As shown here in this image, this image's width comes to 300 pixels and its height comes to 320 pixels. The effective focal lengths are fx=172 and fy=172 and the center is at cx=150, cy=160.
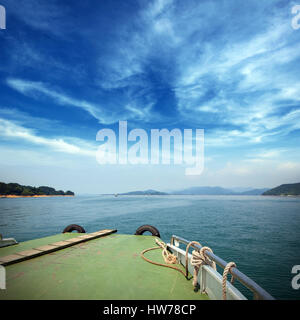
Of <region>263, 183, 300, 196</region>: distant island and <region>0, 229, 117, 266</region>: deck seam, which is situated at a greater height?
<region>0, 229, 117, 266</region>: deck seam

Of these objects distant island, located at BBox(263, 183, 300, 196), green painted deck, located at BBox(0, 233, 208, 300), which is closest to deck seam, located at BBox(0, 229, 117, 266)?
green painted deck, located at BBox(0, 233, 208, 300)

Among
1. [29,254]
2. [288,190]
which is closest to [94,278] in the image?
[29,254]

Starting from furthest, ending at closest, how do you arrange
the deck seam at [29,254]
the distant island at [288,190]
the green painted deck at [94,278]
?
1. the distant island at [288,190]
2. the deck seam at [29,254]
3. the green painted deck at [94,278]

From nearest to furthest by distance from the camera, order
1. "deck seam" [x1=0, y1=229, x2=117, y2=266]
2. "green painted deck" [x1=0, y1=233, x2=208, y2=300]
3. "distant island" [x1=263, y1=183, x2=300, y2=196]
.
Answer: "green painted deck" [x1=0, y1=233, x2=208, y2=300] → "deck seam" [x1=0, y1=229, x2=117, y2=266] → "distant island" [x1=263, y1=183, x2=300, y2=196]

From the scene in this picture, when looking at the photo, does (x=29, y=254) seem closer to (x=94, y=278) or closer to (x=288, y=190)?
(x=94, y=278)

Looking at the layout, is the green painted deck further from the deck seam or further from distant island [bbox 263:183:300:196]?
distant island [bbox 263:183:300:196]

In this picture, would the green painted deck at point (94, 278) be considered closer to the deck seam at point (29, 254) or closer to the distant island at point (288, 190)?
the deck seam at point (29, 254)

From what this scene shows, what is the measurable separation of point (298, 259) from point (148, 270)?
1276cm

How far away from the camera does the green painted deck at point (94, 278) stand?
3.50m

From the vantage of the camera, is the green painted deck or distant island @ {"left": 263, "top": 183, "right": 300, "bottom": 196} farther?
distant island @ {"left": 263, "top": 183, "right": 300, "bottom": 196}

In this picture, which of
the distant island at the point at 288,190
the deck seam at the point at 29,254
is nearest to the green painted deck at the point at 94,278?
the deck seam at the point at 29,254

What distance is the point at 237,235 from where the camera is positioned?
1756 centimetres

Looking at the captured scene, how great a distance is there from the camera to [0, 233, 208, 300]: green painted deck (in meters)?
3.50

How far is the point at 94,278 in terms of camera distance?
13.8 feet
